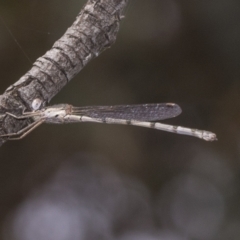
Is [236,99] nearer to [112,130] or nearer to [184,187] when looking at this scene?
[184,187]

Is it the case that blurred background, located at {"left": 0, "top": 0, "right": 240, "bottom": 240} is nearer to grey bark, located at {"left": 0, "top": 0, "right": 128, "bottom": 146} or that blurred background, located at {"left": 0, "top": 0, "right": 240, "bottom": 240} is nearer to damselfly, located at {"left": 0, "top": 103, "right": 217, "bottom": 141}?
damselfly, located at {"left": 0, "top": 103, "right": 217, "bottom": 141}

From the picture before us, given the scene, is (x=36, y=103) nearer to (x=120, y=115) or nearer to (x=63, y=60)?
(x=63, y=60)

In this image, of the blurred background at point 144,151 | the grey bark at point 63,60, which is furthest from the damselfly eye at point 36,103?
the blurred background at point 144,151

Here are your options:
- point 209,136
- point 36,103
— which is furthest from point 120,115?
point 36,103

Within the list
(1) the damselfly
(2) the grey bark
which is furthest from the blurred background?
(2) the grey bark

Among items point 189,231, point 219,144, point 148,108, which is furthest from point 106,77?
point 189,231

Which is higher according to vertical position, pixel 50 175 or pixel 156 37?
pixel 156 37
